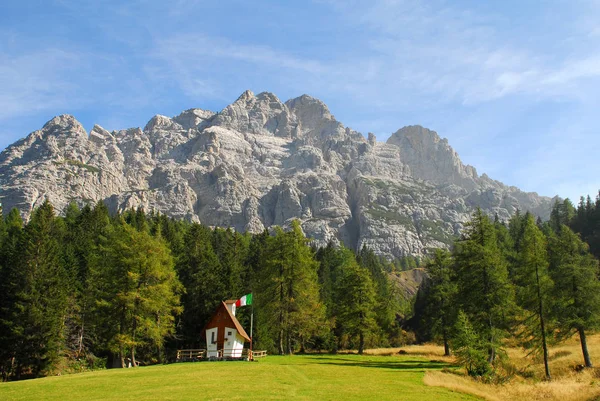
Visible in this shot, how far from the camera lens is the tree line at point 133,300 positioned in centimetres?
4400

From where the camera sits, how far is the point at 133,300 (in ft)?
147

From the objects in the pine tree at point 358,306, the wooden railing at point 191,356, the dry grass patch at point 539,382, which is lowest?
the dry grass patch at point 539,382

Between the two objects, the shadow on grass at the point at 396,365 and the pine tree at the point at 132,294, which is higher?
the pine tree at the point at 132,294

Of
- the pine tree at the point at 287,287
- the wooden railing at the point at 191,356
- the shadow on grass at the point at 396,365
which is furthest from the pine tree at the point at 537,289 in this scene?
the wooden railing at the point at 191,356

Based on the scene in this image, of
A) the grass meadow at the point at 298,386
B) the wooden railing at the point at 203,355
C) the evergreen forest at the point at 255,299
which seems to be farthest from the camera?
the wooden railing at the point at 203,355

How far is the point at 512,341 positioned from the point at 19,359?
5882 cm

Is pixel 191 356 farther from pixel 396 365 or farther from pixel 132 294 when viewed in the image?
pixel 396 365

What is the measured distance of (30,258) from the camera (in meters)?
46.5

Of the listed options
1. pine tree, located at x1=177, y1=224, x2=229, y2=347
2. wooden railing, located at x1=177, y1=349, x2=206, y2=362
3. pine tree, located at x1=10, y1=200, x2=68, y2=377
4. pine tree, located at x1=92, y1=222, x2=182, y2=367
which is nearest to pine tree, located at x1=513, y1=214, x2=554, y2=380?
wooden railing, located at x1=177, y1=349, x2=206, y2=362

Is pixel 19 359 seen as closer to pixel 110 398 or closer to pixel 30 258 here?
pixel 30 258

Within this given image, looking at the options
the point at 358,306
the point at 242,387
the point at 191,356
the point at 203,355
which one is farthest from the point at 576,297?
the point at 191,356

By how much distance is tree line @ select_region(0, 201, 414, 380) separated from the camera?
44000mm

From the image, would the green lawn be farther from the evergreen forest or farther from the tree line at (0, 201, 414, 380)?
the tree line at (0, 201, 414, 380)

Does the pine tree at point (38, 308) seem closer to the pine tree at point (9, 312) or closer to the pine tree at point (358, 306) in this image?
the pine tree at point (9, 312)
